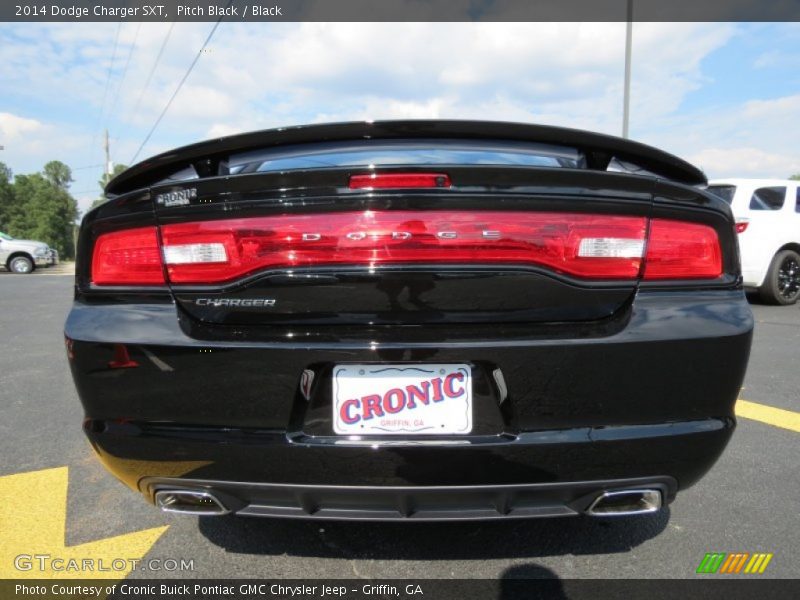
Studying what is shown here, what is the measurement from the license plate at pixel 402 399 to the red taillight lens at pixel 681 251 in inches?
24.2

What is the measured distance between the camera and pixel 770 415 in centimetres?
329

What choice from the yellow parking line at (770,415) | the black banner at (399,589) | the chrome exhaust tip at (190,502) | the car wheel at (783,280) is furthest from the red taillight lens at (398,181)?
the car wheel at (783,280)

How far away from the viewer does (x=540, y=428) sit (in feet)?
4.69

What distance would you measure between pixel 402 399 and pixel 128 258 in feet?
2.83

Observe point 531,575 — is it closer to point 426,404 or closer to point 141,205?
point 426,404

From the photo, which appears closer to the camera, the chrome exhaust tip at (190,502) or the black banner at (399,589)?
the chrome exhaust tip at (190,502)

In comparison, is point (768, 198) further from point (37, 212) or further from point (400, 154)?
point (37, 212)

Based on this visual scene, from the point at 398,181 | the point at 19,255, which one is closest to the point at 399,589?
the point at 398,181

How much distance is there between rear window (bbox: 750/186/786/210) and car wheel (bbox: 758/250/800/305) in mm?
667

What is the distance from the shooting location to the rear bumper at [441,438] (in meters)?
1.41

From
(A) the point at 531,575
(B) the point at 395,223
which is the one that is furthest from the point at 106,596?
(B) the point at 395,223

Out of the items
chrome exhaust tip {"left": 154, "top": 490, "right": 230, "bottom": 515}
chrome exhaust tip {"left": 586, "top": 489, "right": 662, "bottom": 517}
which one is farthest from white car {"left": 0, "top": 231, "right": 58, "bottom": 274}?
chrome exhaust tip {"left": 586, "top": 489, "right": 662, "bottom": 517}

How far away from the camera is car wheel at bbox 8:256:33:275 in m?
20.1

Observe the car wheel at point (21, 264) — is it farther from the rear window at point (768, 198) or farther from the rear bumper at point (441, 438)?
the rear bumper at point (441, 438)
